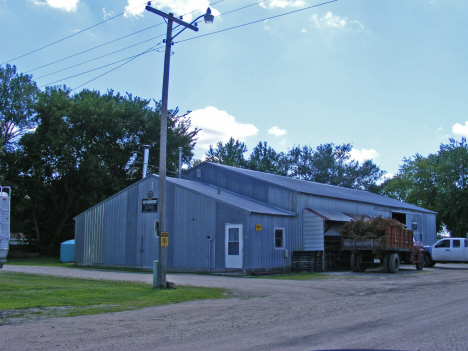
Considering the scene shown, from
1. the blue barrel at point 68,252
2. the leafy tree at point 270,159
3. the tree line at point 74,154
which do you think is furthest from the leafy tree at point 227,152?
the blue barrel at point 68,252

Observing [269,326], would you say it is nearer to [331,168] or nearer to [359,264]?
[359,264]

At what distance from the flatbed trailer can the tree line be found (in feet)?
87.6

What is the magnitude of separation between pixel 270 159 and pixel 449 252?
50.6 metres

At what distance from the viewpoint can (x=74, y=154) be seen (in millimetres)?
44781

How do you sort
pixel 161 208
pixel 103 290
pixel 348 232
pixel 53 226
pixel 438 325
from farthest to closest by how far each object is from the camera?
pixel 53 226
pixel 348 232
pixel 161 208
pixel 103 290
pixel 438 325

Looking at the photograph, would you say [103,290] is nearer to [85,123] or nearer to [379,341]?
[379,341]

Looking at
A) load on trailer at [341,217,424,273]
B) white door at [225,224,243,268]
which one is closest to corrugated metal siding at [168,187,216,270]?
white door at [225,224,243,268]

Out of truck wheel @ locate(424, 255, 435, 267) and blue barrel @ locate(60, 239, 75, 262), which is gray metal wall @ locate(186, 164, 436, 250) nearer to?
truck wheel @ locate(424, 255, 435, 267)

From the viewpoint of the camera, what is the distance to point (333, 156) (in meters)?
79.5

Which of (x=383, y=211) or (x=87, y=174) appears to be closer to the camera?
(x=383, y=211)

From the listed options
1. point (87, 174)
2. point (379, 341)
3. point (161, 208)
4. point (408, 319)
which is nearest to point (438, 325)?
point (408, 319)

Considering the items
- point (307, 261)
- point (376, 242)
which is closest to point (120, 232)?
point (307, 261)

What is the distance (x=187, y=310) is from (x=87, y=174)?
1352 inches

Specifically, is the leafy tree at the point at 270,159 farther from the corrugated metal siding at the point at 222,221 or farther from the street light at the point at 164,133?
the street light at the point at 164,133
